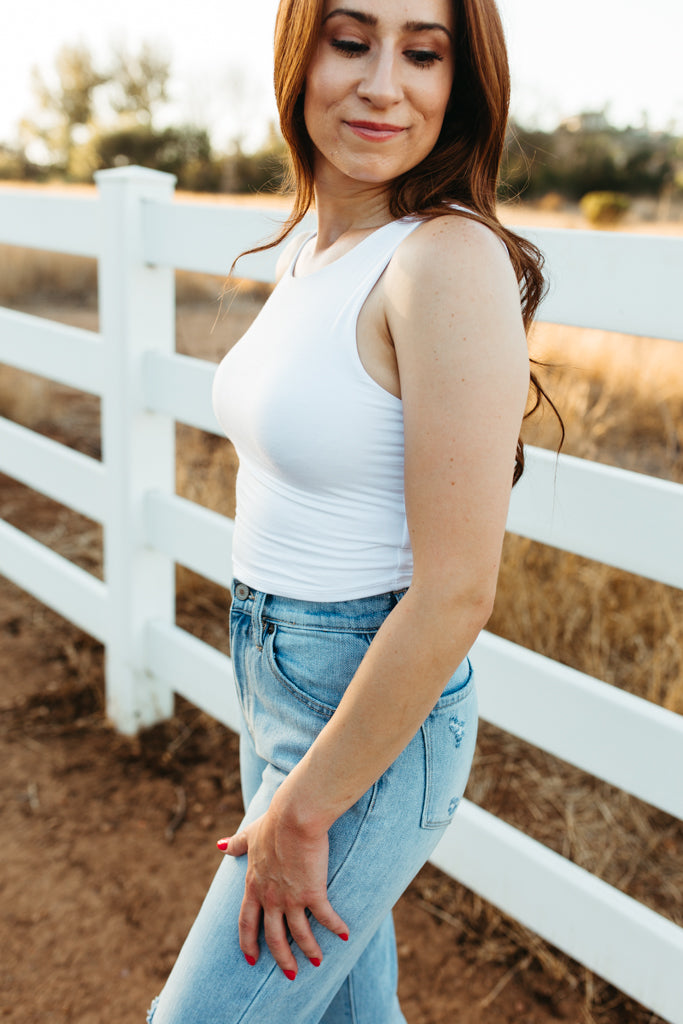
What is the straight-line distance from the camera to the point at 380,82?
3.38ft

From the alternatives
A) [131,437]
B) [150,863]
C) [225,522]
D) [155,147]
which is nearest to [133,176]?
[131,437]

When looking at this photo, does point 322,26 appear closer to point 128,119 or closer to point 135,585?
point 135,585

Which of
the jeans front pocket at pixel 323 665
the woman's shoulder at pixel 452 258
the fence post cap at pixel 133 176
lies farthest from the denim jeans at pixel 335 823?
the fence post cap at pixel 133 176

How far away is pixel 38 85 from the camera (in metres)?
41.4

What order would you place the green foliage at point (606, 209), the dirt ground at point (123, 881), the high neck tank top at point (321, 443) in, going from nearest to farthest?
the high neck tank top at point (321, 443)
the dirt ground at point (123, 881)
the green foliage at point (606, 209)

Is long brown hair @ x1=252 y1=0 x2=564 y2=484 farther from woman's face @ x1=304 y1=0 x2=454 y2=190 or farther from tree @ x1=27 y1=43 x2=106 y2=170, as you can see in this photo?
tree @ x1=27 y1=43 x2=106 y2=170

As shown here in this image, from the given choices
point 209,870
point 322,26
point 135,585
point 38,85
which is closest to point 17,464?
point 135,585

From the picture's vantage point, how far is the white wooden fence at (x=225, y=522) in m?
1.60

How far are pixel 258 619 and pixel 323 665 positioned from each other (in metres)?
0.11

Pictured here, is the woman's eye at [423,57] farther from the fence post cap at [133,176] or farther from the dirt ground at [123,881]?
the dirt ground at [123,881]

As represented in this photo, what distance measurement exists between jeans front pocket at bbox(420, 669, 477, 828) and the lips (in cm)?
69

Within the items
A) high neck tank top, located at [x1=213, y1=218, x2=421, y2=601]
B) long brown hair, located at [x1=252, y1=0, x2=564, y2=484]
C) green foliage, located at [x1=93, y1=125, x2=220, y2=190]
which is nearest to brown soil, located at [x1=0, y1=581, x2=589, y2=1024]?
high neck tank top, located at [x1=213, y1=218, x2=421, y2=601]

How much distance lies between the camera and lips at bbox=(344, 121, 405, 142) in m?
1.06

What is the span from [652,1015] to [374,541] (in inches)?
63.1
